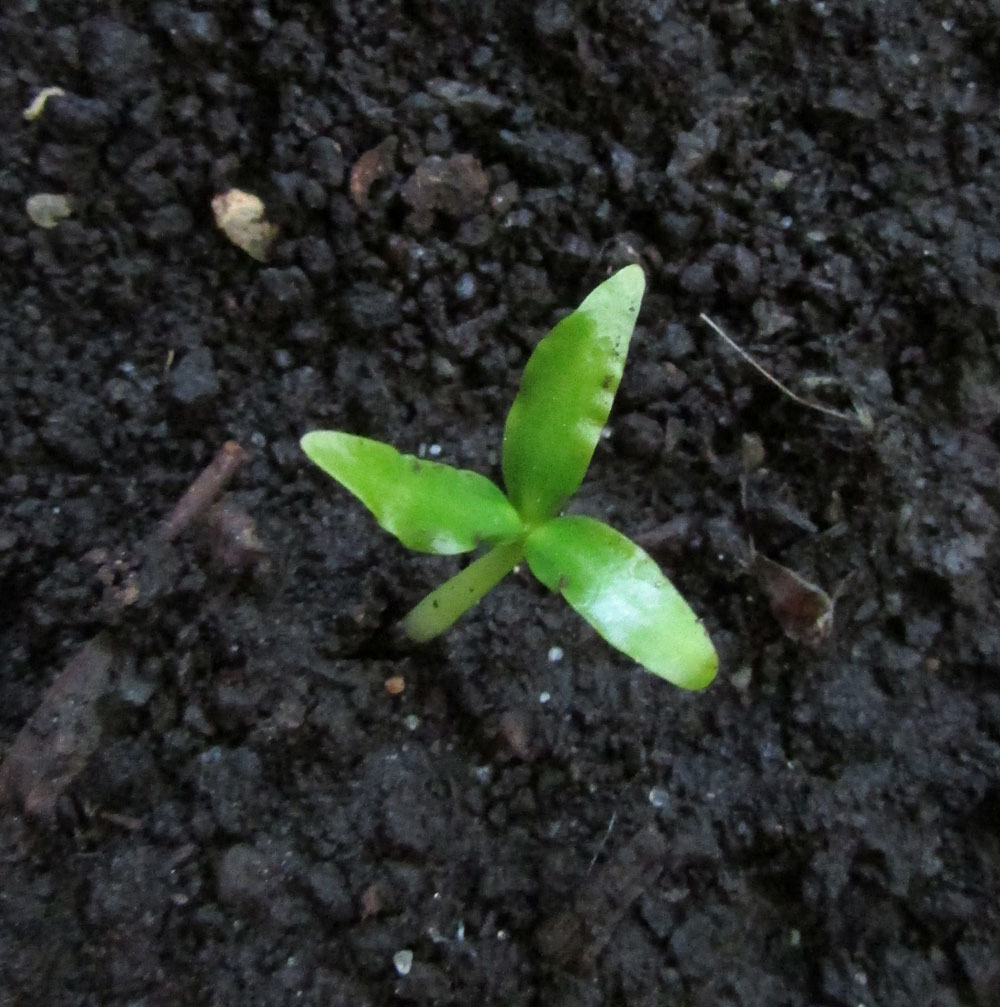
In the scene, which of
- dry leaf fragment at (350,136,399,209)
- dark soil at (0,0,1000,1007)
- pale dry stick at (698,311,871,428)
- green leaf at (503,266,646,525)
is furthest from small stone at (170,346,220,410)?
pale dry stick at (698,311,871,428)

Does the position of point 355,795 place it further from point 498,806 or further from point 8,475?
point 8,475

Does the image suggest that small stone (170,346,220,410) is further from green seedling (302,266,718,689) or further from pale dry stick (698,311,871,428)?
pale dry stick (698,311,871,428)

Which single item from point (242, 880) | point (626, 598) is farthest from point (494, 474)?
point (242, 880)

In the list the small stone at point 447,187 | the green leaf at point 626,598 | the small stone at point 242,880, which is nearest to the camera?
the green leaf at point 626,598

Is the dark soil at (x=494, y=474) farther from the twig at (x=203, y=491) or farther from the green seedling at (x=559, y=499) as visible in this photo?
the green seedling at (x=559, y=499)

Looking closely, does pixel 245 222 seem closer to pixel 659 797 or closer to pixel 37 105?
pixel 37 105

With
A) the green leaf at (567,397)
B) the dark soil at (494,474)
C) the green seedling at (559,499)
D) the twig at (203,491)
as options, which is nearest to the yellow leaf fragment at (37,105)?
the dark soil at (494,474)
